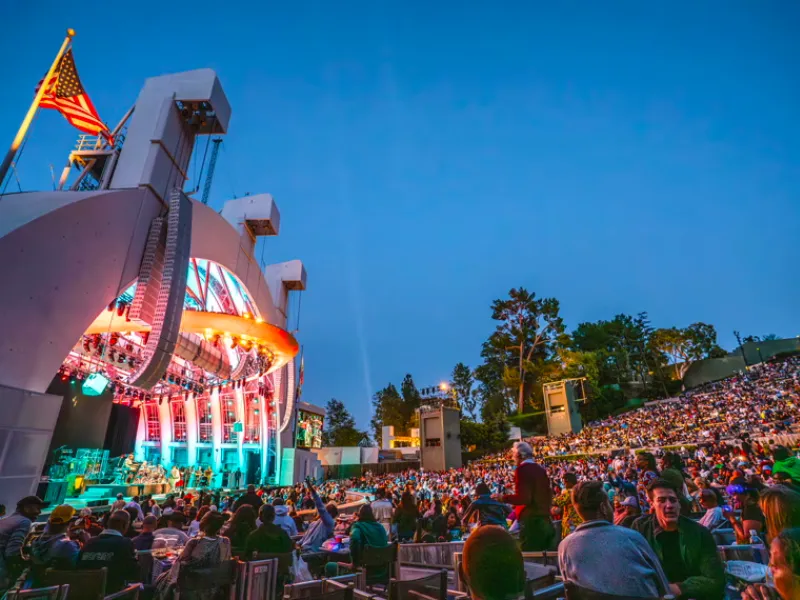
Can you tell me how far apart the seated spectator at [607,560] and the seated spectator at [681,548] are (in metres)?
0.49

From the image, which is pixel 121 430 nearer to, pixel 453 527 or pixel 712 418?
pixel 453 527

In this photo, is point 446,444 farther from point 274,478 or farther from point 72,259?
point 72,259

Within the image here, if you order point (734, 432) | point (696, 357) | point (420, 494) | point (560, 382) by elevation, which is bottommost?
point (420, 494)

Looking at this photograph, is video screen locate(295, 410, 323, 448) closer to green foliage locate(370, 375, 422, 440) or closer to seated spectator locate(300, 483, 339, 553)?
green foliage locate(370, 375, 422, 440)

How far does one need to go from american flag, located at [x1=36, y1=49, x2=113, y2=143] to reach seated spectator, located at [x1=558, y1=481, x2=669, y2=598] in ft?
49.1

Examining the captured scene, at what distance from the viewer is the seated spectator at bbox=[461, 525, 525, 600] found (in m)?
1.81

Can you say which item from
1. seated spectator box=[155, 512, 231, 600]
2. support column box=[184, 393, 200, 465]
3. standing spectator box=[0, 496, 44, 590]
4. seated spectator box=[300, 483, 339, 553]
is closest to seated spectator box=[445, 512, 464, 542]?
seated spectator box=[300, 483, 339, 553]

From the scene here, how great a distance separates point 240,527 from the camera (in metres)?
5.45

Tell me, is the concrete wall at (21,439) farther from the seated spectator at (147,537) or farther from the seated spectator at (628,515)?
the seated spectator at (628,515)

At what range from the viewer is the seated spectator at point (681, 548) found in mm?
2369

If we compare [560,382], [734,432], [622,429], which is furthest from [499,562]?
[560,382]

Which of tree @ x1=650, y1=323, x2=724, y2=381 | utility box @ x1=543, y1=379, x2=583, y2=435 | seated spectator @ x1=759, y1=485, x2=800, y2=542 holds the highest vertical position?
tree @ x1=650, y1=323, x2=724, y2=381

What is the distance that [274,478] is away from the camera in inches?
1124

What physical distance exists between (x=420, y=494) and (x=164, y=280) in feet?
43.4
